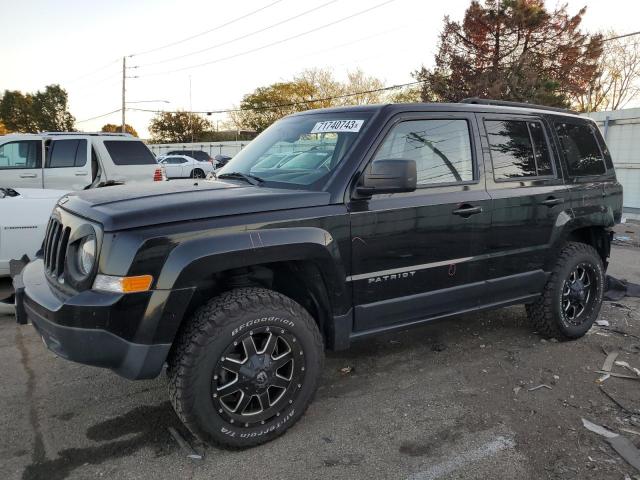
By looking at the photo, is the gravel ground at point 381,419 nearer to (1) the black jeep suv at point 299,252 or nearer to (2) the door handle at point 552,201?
(1) the black jeep suv at point 299,252

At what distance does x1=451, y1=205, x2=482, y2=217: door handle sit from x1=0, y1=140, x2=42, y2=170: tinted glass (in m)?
9.21

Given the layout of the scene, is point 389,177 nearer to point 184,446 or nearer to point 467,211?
point 467,211

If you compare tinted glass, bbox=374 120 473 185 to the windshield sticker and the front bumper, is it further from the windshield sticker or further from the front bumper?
the front bumper

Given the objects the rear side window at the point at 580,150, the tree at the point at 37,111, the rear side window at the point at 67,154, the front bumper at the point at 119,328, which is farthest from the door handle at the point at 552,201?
the tree at the point at 37,111

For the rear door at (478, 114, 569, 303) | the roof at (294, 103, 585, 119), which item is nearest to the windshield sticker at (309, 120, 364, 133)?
the roof at (294, 103, 585, 119)

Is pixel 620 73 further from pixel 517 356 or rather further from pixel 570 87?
pixel 517 356

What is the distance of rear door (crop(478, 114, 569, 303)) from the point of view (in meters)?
3.85

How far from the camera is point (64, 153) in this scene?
10219 mm

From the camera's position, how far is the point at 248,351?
2.80 m

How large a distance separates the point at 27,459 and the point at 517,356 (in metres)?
3.50

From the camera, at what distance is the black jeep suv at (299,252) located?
2.56m

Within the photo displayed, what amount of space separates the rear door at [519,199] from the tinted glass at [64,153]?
28.3 feet

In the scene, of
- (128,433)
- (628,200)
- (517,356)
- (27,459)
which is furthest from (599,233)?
(628,200)

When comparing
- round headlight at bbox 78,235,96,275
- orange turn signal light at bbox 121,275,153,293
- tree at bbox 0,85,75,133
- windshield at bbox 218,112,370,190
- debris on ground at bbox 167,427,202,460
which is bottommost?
debris on ground at bbox 167,427,202,460
